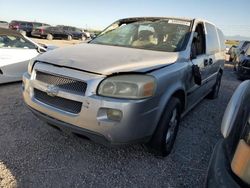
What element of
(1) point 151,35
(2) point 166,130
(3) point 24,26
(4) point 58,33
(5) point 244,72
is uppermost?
(1) point 151,35

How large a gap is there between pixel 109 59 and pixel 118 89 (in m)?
0.52

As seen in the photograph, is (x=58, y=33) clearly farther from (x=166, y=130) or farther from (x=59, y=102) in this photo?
(x=166, y=130)

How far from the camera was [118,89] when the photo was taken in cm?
265

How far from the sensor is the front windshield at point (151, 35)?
12.6ft

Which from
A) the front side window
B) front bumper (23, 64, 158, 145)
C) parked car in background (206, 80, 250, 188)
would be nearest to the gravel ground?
front bumper (23, 64, 158, 145)

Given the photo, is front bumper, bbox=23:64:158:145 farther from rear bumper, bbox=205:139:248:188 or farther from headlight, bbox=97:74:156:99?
rear bumper, bbox=205:139:248:188

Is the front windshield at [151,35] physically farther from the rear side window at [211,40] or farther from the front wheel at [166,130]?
the rear side window at [211,40]

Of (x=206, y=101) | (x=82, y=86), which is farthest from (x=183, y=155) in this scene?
(x=206, y=101)

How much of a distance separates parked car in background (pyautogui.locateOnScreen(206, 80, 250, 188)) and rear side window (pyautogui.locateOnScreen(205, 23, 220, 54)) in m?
2.96

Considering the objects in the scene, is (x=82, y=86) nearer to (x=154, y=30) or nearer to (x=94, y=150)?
(x=94, y=150)

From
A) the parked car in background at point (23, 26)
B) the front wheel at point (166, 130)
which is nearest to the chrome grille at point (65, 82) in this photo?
the front wheel at point (166, 130)

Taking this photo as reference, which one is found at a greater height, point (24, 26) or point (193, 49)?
point (193, 49)

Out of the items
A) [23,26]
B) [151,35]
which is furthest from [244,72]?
[23,26]

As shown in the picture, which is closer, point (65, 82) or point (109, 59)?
point (65, 82)
